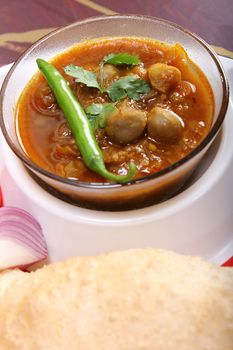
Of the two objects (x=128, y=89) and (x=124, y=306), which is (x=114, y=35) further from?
(x=124, y=306)

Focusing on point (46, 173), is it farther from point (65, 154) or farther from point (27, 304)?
point (27, 304)

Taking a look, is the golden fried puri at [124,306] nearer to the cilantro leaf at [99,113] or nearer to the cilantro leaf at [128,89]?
the cilantro leaf at [99,113]

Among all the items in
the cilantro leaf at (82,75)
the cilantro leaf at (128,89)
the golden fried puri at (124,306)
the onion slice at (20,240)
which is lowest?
the golden fried puri at (124,306)

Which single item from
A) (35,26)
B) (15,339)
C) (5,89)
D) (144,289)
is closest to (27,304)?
(15,339)

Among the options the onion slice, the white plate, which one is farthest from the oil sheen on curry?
the onion slice

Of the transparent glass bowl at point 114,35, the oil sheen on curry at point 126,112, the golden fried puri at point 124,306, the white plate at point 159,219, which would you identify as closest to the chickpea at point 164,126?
the oil sheen on curry at point 126,112

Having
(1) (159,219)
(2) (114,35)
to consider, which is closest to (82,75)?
(2) (114,35)
